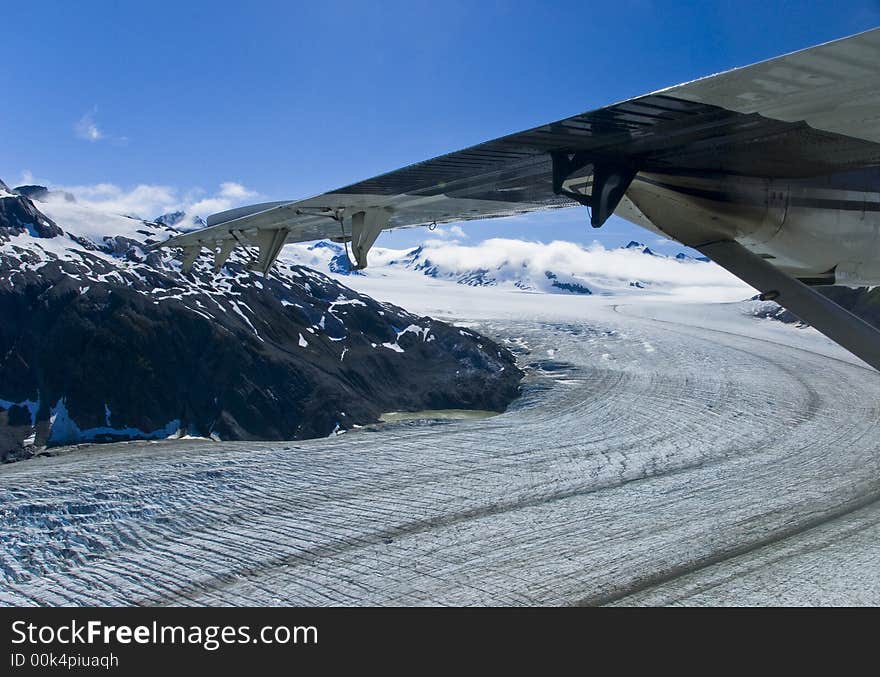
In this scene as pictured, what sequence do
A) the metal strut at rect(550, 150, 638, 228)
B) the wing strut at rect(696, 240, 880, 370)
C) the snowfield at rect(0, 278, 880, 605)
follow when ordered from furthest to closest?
the snowfield at rect(0, 278, 880, 605)
the wing strut at rect(696, 240, 880, 370)
the metal strut at rect(550, 150, 638, 228)

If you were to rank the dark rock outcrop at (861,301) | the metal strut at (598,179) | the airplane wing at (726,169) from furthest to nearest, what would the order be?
the dark rock outcrop at (861,301)
the metal strut at (598,179)
the airplane wing at (726,169)

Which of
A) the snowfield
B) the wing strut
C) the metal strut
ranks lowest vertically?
the snowfield

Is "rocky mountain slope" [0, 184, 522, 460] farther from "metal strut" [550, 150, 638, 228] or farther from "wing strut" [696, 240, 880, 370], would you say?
"metal strut" [550, 150, 638, 228]

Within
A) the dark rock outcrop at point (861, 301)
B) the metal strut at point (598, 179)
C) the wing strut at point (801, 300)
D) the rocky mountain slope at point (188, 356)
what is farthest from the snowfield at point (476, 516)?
the dark rock outcrop at point (861, 301)

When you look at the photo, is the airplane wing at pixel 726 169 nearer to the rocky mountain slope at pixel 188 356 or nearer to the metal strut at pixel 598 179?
the metal strut at pixel 598 179

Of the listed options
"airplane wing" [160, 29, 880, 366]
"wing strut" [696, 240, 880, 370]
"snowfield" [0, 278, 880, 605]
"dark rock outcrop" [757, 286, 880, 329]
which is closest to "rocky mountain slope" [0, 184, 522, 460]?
"snowfield" [0, 278, 880, 605]

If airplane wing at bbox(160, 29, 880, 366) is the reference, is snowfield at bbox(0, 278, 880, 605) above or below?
below

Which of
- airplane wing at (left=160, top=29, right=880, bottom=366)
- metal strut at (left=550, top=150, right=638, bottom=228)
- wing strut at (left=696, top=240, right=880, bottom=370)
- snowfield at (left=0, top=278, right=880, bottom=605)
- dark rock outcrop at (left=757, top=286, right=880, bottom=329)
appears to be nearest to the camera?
airplane wing at (left=160, top=29, right=880, bottom=366)

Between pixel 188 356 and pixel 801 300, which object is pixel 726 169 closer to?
pixel 801 300
